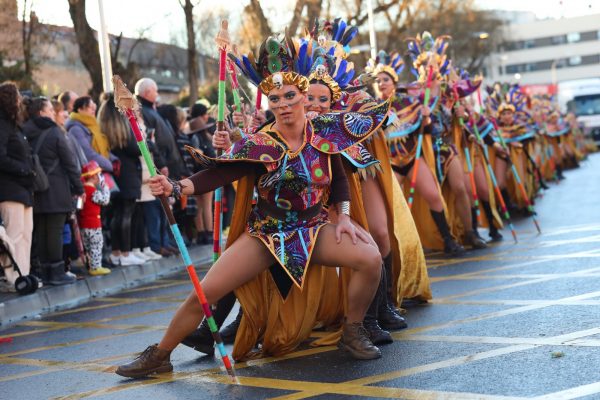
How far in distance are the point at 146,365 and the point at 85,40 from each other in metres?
15.2

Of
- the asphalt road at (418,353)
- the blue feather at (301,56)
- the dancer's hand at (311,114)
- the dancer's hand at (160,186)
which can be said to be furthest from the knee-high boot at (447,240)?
the dancer's hand at (160,186)

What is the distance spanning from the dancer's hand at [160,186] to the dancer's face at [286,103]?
89 centimetres

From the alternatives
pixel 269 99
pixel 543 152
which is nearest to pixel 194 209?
pixel 269 99

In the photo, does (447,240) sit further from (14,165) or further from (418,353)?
(418,353)

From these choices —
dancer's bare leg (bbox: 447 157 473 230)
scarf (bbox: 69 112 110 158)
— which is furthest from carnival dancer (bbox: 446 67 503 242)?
scarf (bbox: 69 112 110 158)

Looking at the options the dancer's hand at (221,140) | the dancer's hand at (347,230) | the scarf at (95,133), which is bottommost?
the dancer's hand at (347,230)

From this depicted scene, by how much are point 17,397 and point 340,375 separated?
184cm

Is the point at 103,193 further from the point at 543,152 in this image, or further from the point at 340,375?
the point at 543,152

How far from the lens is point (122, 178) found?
12.5 meters

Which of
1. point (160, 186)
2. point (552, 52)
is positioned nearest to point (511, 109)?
point (160, 186)

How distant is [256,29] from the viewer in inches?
1123

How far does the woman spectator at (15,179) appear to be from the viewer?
10.3 m

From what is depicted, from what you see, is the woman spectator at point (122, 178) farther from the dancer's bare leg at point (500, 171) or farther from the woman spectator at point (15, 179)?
the dancer's bare leg at point (500, 171)

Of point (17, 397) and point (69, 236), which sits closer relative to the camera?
point (17, 397)
